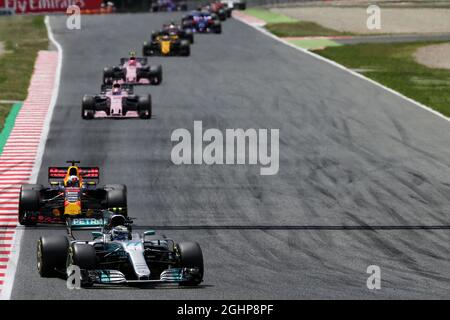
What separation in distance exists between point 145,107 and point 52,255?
21.9m

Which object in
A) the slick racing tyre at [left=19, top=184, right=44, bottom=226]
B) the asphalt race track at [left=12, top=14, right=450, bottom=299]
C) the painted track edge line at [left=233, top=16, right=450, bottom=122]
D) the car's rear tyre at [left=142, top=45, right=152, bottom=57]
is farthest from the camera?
the car's rear tyre at [left=142, top=45, right=152, bottom=57]

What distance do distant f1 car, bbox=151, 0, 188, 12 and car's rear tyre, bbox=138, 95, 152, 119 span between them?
60325 millimetres

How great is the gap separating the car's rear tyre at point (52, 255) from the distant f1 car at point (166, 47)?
40.8 meters

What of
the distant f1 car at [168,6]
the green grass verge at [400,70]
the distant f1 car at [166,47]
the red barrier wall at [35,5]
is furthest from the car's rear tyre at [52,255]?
the distant f1 car at [168,6]

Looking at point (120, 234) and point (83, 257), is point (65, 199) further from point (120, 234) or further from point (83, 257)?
point (83, 257)

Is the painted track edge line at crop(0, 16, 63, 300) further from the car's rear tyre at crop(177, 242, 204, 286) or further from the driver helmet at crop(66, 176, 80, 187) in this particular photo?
the car's rear tyre at crop(177, 242, 204, 286)

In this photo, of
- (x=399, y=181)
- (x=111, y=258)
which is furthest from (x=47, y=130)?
(x=111, y=258)

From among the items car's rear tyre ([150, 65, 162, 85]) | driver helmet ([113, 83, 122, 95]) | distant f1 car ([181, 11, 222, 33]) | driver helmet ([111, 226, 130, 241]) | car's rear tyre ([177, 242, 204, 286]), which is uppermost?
driver helmet ([111, 226, 130, 241])

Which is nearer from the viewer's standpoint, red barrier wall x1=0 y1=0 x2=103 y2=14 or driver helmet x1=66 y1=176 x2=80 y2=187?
driver helmet x1=66 y1=176 x2=80 y2=187

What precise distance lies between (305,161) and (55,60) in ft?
89.4

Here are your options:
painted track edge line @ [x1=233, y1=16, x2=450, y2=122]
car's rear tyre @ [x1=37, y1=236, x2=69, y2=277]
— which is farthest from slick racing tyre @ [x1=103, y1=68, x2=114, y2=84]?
car's rear tyre @ [x1=37, y1=236, x2=69, y2=277]

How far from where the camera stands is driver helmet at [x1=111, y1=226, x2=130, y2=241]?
2416cm

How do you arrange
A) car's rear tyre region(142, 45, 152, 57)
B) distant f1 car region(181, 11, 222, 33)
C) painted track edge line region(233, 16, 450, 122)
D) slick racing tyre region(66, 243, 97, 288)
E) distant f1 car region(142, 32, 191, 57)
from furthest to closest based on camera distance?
distant f1 car region(181, 11, 222, 33), distant f1 car region(142, 32, 191, 57), car's rear tyre region(142, 45, 152, 57), painted track edge line region(233, 16, 450, 122), slick racing tyre region(66, 243, 97, 288)

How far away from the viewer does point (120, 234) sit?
79.4ft
